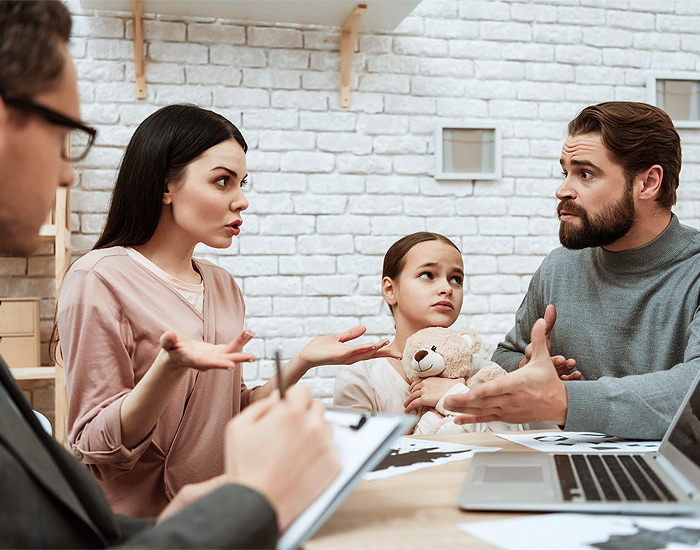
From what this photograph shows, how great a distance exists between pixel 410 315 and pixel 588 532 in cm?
132

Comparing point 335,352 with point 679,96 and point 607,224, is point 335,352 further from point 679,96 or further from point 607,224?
point 679,96

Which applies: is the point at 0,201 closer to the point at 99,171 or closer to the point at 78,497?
the point at 78,497

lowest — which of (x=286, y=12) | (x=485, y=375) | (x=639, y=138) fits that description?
(x=485, y=375)

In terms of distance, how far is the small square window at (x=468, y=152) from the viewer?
296 cm

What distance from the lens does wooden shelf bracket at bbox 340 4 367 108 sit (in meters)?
2.76

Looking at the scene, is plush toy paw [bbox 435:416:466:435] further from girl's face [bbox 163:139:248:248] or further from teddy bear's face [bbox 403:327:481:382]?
girl's face [bbox 163:139:248:248]

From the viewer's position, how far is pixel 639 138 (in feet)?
5.99

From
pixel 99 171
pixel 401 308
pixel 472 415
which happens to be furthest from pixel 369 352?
pixel 99 171

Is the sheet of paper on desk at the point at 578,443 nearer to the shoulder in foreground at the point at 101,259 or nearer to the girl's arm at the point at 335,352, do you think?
the girl's arm at the point at 335,352

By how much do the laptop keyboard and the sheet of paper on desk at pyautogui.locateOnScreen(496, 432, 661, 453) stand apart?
116mm

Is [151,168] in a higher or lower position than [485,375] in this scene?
higher

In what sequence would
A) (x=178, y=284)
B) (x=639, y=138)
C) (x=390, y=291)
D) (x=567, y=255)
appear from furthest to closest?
(x=390, y=291) → (x=567, y=255) → (x=639, y=138) → (x=178, y=284)

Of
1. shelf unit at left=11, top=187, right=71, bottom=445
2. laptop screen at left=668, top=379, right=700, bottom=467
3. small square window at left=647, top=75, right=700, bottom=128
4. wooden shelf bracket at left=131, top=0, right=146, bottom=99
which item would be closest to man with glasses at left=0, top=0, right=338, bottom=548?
laptop screen at left=668, top=379, right=700, bottom=467

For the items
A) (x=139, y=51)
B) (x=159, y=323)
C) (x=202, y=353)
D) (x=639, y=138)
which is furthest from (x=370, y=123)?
(x=202, y=353)
